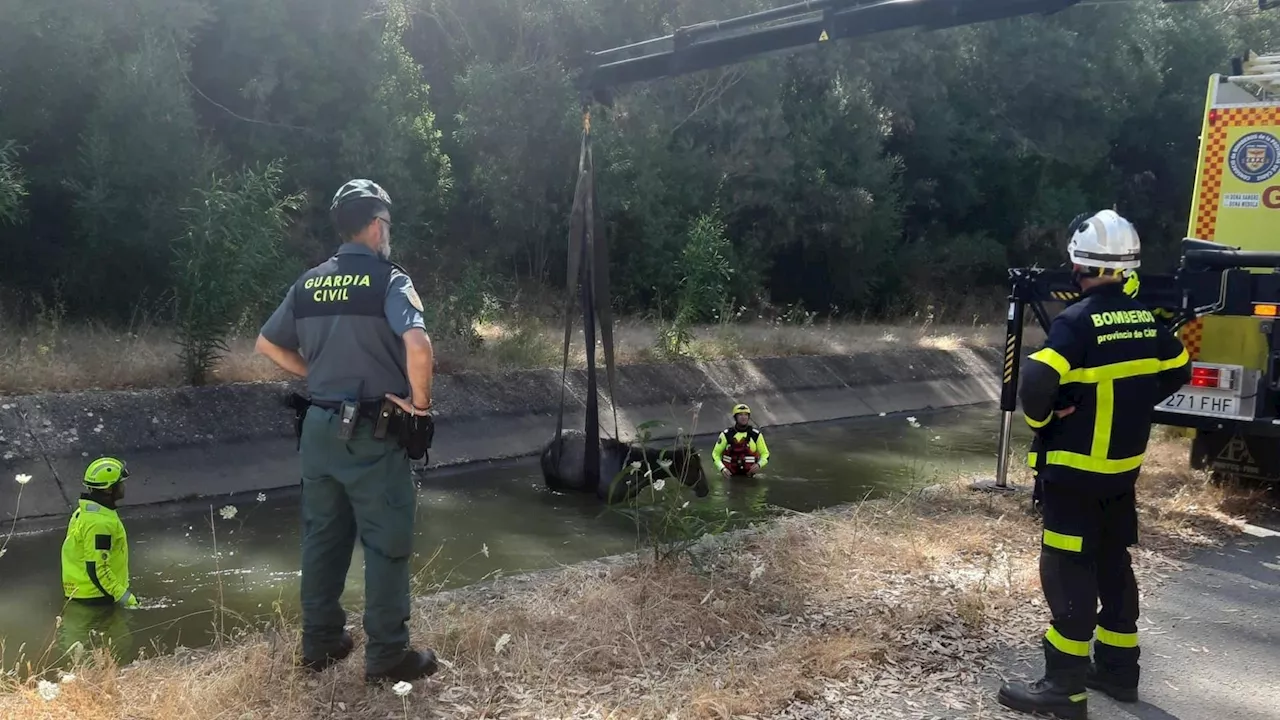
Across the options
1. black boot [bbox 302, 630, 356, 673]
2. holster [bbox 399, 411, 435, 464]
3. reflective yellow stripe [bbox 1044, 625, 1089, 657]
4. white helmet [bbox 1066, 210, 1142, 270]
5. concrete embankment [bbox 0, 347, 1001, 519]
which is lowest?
concrete embankment [bbox 0, 347, 1001, 519]

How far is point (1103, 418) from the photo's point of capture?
4188 mm

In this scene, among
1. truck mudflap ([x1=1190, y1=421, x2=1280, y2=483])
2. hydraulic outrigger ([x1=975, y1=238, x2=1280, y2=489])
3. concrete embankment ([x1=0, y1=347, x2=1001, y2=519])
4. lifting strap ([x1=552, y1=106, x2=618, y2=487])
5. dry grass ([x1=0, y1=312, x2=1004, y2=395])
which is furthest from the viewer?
dry grass ([x1=0, y1=312, x2=1004, y2=395])

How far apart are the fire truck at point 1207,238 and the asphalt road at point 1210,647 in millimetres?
1711

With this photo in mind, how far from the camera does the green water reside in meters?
6.46

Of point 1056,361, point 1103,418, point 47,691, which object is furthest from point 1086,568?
point 47,691

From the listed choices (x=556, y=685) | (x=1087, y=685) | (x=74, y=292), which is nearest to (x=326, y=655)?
(x=556, y=685)

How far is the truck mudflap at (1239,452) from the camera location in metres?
7.99

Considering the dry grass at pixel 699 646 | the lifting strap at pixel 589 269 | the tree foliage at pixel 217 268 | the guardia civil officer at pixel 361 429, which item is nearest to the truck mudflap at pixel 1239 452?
the dry grass at pixel 699 646

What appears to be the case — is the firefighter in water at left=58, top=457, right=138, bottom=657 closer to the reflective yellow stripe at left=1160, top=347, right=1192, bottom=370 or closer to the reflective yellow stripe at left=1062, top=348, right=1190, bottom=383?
the reflective yellow stripe at left=1062, top=348, right=1190, bottom=383

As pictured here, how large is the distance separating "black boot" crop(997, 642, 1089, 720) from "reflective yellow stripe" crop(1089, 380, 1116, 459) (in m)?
0.83

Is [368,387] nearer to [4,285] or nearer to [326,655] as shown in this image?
[326,655]

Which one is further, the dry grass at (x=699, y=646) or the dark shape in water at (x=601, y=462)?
the dark shape in water at (x=601, y=462)

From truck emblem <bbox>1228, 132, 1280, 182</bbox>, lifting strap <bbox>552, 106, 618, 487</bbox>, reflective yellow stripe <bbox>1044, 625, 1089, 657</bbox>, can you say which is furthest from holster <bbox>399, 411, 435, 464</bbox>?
truck emblem <bbox>1228, 132, 1280, 182</bbox>

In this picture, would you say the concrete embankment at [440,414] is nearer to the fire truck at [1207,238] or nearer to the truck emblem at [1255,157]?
the fire truck at [1207,238]
